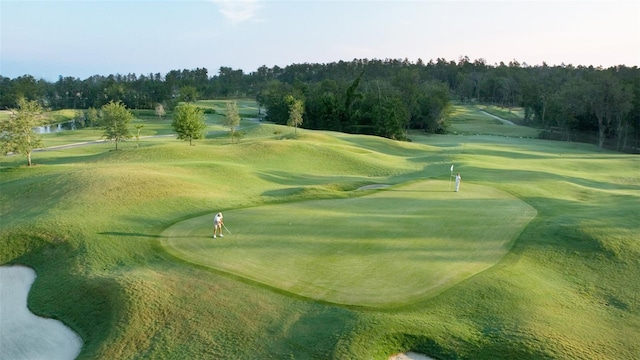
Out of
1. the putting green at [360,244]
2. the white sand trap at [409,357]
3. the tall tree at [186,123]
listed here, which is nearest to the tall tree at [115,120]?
the tall tree at [186,123]

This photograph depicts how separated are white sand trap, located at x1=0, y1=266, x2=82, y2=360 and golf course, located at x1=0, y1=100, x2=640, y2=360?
1.34ft

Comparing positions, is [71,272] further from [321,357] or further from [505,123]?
[505,123]

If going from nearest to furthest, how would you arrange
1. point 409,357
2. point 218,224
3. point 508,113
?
point 409,357
point 218,224
point 508,113

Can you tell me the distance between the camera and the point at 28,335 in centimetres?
1627

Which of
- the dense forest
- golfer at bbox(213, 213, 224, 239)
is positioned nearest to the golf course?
golfer at bbox(213, 213, 224, 239)

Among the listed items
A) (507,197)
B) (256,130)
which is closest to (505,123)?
(256,130)

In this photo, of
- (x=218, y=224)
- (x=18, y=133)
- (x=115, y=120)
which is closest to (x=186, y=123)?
(x=115, y=120)

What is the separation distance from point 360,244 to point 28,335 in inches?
527

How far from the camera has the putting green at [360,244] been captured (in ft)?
56.9

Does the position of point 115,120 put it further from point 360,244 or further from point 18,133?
point 360,244

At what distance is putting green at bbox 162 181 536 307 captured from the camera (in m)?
17.3

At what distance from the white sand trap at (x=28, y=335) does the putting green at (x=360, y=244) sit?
5477 millimetres

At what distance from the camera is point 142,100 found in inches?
6127

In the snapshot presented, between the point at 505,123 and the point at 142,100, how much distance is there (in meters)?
114
